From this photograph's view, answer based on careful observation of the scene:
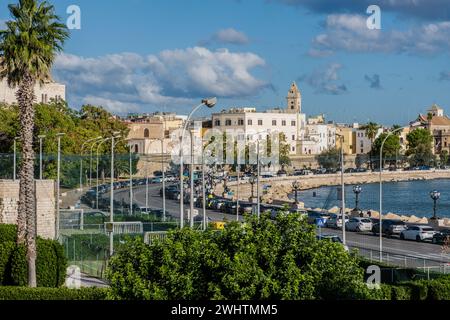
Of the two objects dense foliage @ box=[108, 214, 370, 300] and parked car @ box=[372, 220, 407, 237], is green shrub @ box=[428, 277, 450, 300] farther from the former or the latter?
parked car @ box=[372, 220, 407, 237]

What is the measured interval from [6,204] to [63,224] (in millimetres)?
7764

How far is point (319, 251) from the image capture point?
2095cm

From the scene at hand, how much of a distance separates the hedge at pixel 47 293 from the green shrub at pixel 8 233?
9280 mm

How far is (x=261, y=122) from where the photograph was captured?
171 meters

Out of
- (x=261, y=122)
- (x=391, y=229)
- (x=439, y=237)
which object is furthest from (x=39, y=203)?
(x=261, y=122)

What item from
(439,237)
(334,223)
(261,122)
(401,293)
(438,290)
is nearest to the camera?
(401,293)

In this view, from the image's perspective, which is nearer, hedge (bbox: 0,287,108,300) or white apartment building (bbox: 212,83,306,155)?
hedge (bbox: 0,287,108,300)

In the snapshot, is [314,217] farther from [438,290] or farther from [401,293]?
[401,293]

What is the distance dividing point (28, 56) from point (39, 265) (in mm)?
6876

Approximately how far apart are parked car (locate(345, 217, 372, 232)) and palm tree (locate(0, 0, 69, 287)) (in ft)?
86.5

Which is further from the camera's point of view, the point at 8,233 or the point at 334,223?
the point at 334,223

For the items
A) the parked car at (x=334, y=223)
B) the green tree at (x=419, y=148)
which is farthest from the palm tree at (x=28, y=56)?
the green tree at (x=419, y=148)

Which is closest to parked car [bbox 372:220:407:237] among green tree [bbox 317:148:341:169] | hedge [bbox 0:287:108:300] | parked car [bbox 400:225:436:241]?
parked car [bbox 400:225:436:241]

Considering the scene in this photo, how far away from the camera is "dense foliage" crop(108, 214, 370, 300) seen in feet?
65.1
